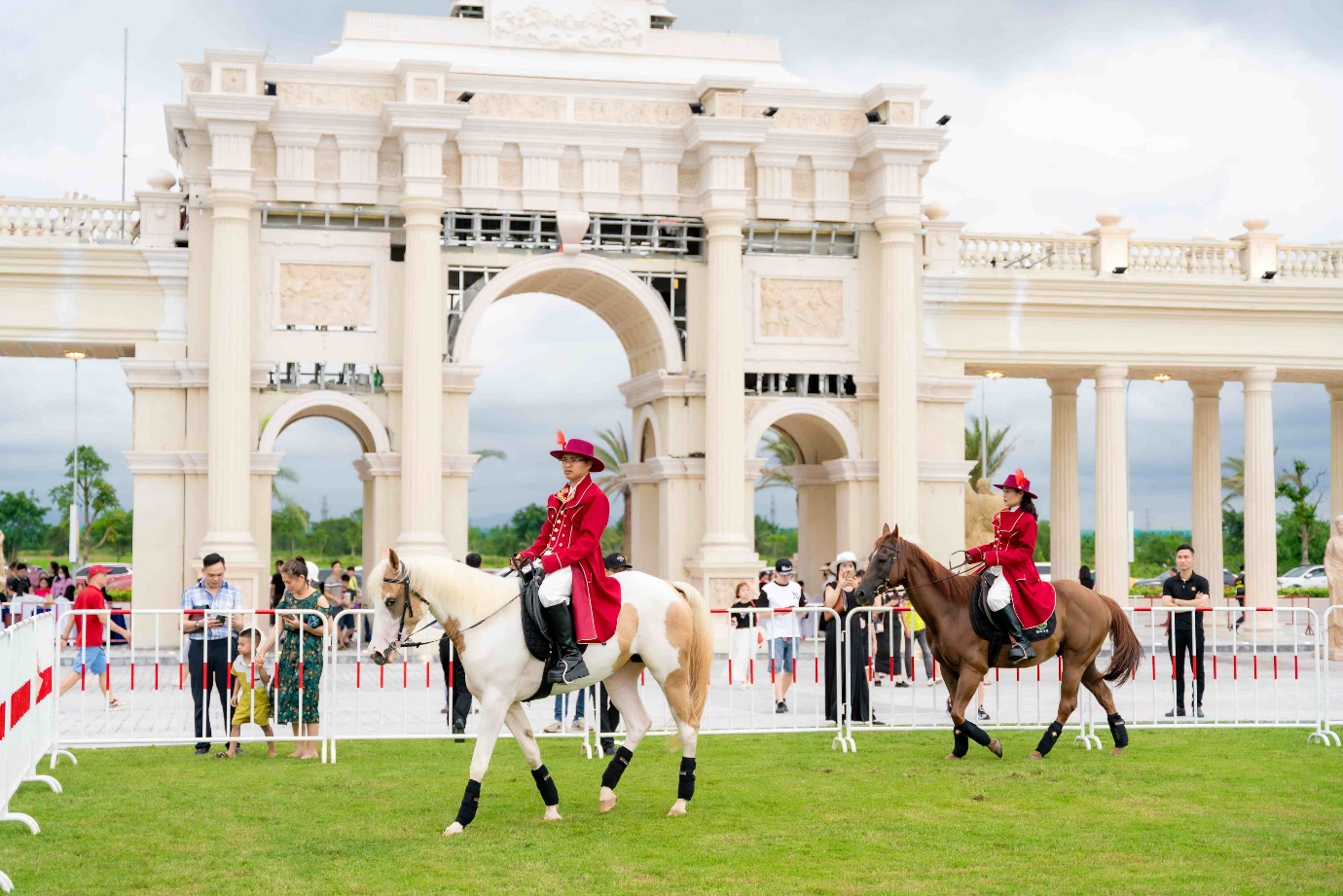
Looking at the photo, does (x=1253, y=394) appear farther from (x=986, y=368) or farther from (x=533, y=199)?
(x=533, y=199)

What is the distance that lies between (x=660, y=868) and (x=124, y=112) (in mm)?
20042

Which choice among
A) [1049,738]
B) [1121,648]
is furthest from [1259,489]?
[1049,738]

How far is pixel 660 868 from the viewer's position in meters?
8.79

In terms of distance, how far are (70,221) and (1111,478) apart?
1704cm

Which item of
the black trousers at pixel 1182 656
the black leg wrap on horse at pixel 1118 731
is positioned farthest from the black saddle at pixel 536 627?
the black trousers at pixel 1182 656

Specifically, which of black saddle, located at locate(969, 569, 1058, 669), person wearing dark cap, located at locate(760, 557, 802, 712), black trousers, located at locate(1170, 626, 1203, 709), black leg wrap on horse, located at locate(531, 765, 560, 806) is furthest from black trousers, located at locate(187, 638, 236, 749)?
Result: black trousers, located at locate(1170, 626, 1203, 709)

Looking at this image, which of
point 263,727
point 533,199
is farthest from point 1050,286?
point 263,727

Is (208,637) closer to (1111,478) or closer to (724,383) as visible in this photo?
(724,383)

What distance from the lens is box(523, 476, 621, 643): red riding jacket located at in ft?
33.2

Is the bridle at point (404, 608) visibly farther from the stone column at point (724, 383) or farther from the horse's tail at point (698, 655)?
the stone column at point (724, 383)

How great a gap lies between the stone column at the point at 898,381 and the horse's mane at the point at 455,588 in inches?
625

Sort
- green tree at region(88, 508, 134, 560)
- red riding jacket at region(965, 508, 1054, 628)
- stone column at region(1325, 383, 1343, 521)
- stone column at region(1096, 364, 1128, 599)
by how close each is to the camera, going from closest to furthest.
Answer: red riding jacket at region(965, 508, 1054, 628) → stone column at region(1096, 364, 1128, 599) → stone column at region(1325, 383, 1343, 521) → green tree at region(88, 508, 134, 560)

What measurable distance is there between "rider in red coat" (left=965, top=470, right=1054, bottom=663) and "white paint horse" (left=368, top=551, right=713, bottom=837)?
3146mm

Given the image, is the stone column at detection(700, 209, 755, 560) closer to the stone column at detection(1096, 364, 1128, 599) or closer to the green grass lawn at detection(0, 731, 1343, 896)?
the stone column at detection(1096, 364, 1128, 599)
